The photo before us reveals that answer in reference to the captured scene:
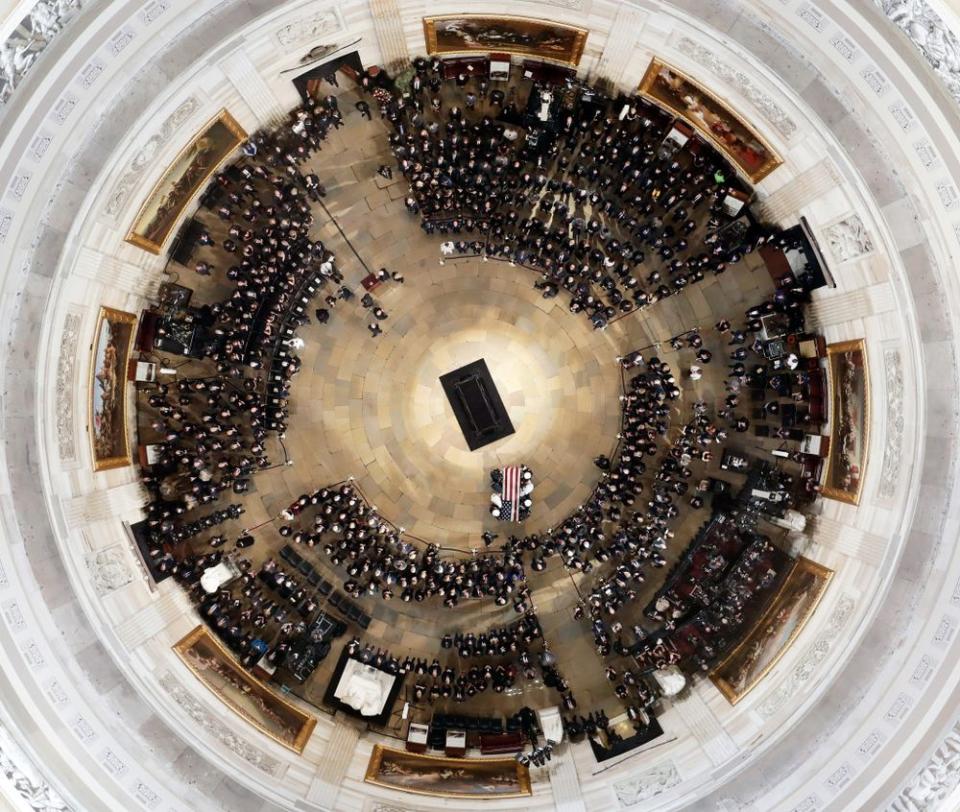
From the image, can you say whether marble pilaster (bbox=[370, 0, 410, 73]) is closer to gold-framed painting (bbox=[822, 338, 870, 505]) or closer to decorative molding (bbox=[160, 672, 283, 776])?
gold-framed painting (bbox=[822, 338, 870, 505])

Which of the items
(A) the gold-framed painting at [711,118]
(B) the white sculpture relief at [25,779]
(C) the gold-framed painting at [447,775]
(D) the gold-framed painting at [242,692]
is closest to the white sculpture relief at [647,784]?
(C) the gold-framed painting at [447,775]

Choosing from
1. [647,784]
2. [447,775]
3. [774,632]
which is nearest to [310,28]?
[774,632]

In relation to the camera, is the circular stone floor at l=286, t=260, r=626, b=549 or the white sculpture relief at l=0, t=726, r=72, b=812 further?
the circular stone floor at l=286, t=260, r=626, b=549

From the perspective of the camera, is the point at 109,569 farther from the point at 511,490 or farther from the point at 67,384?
the point at 511,490

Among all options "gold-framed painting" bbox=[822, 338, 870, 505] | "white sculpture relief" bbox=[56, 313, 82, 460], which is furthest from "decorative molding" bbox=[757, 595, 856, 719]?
"white sculpture relief" bbox=[56, 313, 82, 460]

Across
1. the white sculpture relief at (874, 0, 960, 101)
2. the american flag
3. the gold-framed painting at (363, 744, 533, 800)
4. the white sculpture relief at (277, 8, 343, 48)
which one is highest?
the white sculpture relief at (277, 8, 343, 48)

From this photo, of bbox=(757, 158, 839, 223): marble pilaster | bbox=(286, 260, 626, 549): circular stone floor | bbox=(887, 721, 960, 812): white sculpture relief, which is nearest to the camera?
bbox=(887, 721, 960, 812): white sculpture relief

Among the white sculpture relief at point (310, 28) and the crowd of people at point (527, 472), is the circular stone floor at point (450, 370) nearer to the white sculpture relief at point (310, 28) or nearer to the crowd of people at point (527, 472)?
the crowd of people at point (527, 472)
